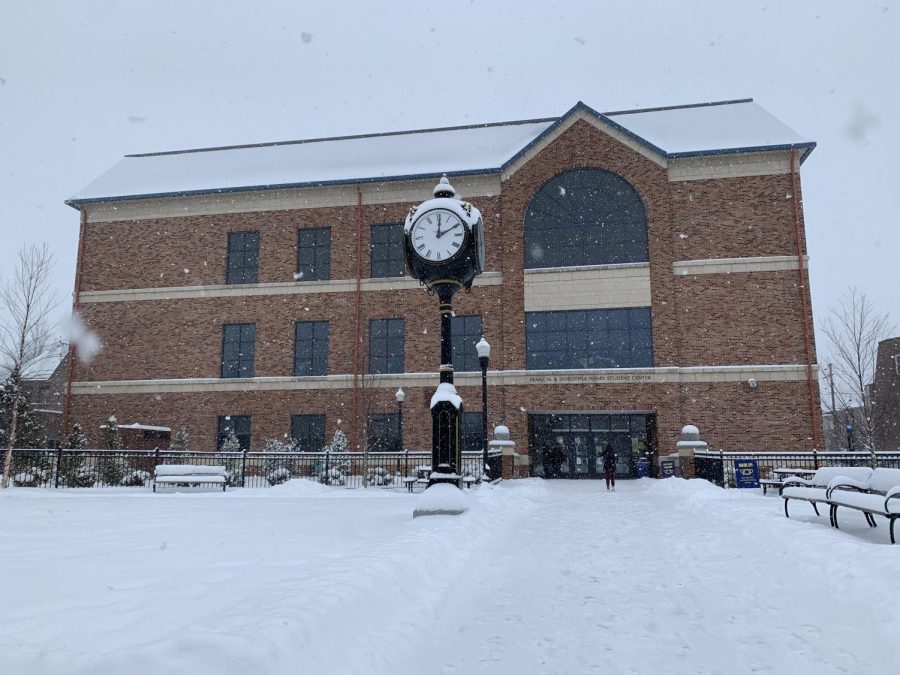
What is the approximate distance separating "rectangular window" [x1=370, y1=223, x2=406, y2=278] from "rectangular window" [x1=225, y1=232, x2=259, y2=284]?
5.69 m

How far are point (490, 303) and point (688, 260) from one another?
8236 millimetres

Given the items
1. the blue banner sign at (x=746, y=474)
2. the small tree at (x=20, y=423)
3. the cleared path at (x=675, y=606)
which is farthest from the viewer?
the small tree at (x=20, y=423)

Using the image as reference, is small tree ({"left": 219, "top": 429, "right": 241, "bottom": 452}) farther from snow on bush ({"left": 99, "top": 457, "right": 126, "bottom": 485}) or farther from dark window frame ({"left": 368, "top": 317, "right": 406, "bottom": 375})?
dark window frame ({"left": 368, "top": 317, "right": 406, "bottom": 375})

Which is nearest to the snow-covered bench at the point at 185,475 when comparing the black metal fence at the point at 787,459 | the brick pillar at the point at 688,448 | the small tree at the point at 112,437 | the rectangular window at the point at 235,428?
the small tree at the point at 112,437

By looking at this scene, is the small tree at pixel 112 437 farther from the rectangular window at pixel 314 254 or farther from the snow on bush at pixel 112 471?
the rectangular window at pixel 314 254

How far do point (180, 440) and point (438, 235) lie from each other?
20540 millimetres

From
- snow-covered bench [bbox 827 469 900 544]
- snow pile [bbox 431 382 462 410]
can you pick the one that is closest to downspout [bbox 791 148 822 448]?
snow-covered bench [bbox 827 469 900 544]

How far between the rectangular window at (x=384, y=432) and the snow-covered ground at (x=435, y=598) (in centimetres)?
1669

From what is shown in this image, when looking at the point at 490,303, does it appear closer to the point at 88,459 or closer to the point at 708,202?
the point at 708,202

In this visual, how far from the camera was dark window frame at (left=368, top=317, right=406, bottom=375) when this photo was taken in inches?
1077

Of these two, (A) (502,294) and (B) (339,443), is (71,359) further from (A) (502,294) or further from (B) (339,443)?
(A) (502,294)

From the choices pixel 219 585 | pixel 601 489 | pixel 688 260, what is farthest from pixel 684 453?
pixel 219 585

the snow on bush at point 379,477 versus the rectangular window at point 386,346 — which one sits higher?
the rectangular window at point 386,346

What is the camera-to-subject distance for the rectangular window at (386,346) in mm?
27359
